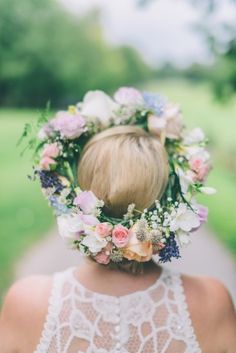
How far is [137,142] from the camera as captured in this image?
238 cm

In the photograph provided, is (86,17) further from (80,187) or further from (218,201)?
(80,187)

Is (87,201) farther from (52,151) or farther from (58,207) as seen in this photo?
(52,151)

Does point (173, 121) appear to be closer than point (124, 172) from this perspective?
No

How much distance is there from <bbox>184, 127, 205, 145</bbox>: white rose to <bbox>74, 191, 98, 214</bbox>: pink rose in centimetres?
66

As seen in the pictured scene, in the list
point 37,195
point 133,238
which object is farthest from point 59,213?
point 37,195

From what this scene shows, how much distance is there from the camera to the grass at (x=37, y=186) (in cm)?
847

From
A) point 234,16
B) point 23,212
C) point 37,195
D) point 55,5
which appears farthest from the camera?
point 55,5

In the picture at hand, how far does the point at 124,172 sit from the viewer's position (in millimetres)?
2277

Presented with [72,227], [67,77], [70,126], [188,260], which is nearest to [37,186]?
[188,260]

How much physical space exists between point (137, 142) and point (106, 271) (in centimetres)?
45

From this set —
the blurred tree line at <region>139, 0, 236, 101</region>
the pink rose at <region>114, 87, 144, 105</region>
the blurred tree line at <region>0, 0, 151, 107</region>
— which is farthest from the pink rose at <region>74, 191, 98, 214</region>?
the blurred tree line at <region>0, 0, 151, 107</region>

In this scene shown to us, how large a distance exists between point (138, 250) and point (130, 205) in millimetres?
169

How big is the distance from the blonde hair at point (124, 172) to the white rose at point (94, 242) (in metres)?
0.09

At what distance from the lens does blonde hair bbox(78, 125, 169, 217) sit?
89.8 inches
